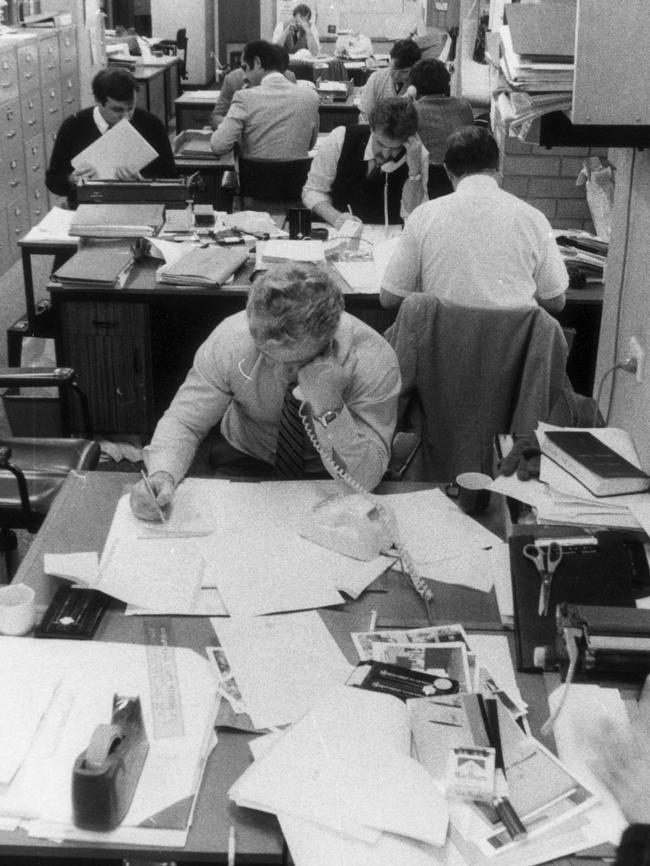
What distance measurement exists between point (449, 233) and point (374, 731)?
197cm

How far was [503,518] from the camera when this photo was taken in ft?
7.34

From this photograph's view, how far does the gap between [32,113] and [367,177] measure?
3138mm

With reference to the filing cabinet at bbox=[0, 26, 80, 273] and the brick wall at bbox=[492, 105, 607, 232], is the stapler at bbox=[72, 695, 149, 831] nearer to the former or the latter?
the brick wall at bbox=[492, 105, 607, 232]

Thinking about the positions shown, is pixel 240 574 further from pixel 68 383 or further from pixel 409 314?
pixel 68 383

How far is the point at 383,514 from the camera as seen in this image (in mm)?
2209

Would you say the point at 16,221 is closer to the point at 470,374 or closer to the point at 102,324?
the point at 102,324

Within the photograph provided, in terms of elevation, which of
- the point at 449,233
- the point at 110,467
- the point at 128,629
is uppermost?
the point at 449,233

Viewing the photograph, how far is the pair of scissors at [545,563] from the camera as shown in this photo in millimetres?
1807

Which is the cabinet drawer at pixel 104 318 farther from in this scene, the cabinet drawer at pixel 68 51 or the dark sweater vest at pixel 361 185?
the cabinet drawer at pixel 68 51

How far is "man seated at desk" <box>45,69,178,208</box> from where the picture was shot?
15.9ft

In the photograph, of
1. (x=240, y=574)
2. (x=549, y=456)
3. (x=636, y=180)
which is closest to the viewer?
(x=240, y=574)

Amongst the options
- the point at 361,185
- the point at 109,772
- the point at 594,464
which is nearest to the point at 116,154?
the point at 361,185

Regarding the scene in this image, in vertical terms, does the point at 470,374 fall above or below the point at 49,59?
below

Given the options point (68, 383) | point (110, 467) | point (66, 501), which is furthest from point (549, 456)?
point (110, 467)
